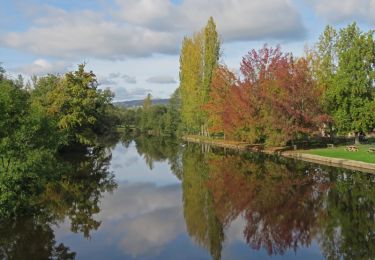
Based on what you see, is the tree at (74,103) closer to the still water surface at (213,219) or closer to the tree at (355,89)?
the still water surface at (213,219)

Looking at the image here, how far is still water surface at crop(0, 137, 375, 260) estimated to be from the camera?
15.1m

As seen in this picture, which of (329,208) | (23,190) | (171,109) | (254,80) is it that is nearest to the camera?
(23,190)

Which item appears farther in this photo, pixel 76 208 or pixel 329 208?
pixel 76 208

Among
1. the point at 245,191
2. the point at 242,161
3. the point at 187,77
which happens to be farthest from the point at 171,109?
the point at 245,191

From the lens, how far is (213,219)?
19047mm

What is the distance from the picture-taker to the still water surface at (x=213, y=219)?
49.6 feet

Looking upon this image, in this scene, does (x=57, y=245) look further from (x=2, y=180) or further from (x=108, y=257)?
(x=2, y=180)

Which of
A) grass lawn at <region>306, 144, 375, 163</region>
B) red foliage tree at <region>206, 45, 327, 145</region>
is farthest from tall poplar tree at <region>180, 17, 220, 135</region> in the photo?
grass lawn at <region>306, 144, 375, 163</region>

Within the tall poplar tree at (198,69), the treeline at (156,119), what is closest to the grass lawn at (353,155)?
the tall poplar tree at (198,69)

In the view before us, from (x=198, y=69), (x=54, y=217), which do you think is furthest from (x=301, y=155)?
(x=198, y=69)

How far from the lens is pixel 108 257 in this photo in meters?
14.6

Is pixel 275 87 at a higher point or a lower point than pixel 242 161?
higher

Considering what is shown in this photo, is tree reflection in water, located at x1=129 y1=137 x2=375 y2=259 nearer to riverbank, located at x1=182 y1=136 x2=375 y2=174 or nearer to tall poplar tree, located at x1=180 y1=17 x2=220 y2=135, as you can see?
riverbank, located at x1=182 y1=136 x2=375 y2=174

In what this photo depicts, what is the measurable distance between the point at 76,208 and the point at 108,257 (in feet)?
25.9
